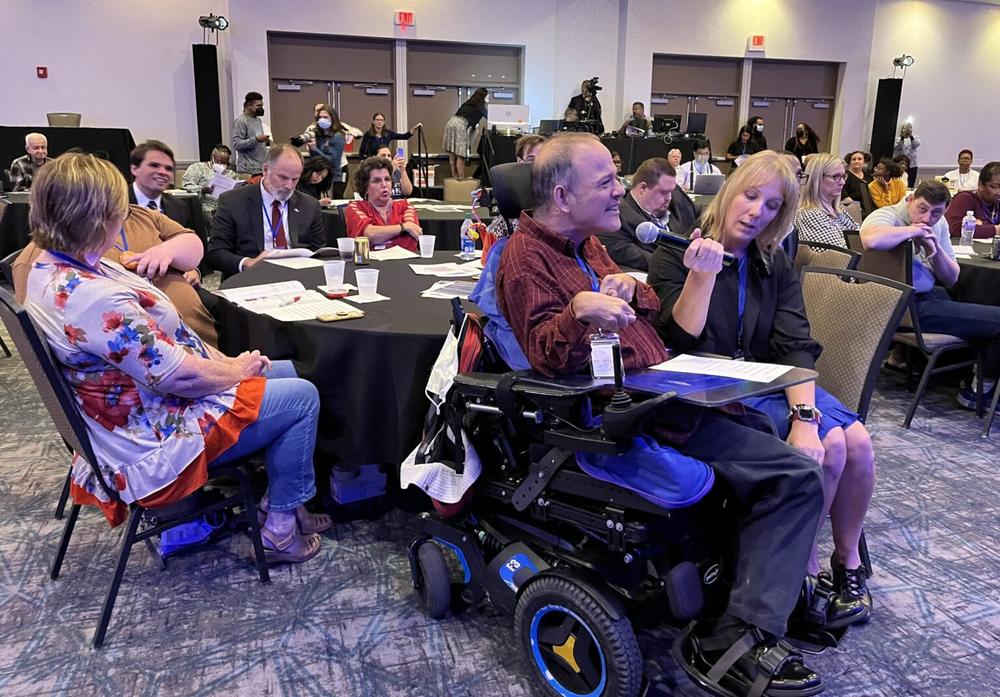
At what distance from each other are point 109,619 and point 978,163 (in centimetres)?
1696

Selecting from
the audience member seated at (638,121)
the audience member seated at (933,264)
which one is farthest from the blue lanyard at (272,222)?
the audience member seated at (638,121)

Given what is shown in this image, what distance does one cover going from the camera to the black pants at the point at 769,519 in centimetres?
154

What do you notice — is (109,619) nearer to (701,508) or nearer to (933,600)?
(701,508)

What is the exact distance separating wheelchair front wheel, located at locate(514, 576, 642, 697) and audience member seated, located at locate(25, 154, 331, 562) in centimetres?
86

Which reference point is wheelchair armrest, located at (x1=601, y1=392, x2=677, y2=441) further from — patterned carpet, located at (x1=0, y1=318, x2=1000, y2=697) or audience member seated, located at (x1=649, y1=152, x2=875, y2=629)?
patterned carpet, located at (x1=0, y1=318, x2=1000, y2=697)

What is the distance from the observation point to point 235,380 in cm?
202

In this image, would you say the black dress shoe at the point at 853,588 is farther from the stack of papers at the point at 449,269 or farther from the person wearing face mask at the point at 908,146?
the person wearing face mask at the point at 908,146

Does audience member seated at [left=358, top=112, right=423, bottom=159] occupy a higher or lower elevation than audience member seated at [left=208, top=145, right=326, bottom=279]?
higher

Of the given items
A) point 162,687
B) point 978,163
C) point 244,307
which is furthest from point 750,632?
point 978,163

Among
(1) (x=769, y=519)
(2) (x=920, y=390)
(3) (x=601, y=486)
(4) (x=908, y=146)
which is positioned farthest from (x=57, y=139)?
(4) (x=908, y=146)

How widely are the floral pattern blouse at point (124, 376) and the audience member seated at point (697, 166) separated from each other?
7546 millimetres

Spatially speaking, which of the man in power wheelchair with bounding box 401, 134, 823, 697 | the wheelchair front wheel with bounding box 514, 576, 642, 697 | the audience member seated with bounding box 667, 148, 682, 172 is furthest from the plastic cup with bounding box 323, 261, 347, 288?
the audience member seated with bounding box 667, 148, 682, 172

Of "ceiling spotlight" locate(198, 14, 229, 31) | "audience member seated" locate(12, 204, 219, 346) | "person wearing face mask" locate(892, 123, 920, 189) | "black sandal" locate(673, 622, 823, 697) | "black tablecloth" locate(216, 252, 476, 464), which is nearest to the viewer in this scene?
"black sandal" locate(673, 622, 823, 697)

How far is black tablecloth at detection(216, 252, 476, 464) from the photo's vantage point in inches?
84.3
